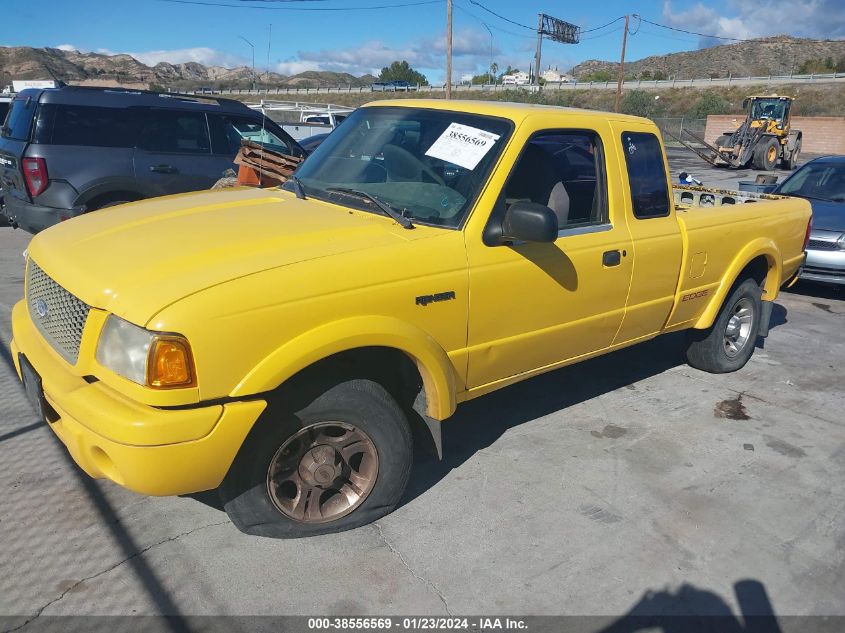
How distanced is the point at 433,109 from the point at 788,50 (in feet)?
488

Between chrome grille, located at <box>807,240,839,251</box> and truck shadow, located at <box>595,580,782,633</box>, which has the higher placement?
chrome grille, located at <box>807,240,839,251</box>

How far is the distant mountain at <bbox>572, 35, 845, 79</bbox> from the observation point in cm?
12205

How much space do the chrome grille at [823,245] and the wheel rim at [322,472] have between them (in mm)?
6816

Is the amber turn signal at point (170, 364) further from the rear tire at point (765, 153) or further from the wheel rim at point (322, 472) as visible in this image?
the rear tire at point (765, 153)

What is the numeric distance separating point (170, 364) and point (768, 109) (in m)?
30.1

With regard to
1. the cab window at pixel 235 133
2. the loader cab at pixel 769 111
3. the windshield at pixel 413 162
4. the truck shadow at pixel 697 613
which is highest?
the windshield at pixel 413 162

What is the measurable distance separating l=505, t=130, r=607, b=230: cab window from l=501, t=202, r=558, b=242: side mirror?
345 mm

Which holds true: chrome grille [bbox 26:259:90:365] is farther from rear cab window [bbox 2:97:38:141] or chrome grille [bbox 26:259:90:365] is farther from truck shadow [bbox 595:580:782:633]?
rear cab window [bbox 2:97:38:141]

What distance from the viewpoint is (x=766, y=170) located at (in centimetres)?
2614

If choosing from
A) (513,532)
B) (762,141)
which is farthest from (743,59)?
(513,532)

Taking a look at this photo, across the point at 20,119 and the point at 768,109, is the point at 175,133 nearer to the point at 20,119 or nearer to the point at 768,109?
the point at 20,119

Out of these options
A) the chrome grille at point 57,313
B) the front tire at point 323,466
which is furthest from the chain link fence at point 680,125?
the chrome grille at point 57,313

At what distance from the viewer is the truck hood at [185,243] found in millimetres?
2605

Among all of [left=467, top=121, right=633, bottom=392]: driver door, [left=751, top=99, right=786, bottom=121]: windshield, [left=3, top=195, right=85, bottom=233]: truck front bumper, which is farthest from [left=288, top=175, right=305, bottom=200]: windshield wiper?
[left=751, top=99, right=786, bottom=121]: windshield
